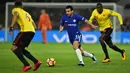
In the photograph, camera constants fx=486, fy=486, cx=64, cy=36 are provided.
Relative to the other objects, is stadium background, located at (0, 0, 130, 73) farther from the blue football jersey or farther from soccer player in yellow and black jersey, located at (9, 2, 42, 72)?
the blue football jersey

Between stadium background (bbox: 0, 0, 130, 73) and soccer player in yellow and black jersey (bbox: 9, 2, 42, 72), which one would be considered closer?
soccer player in yellow and black jersey (bbox: 9, 2, 42, 72)

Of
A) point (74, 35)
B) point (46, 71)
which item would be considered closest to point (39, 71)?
point (46, 71)

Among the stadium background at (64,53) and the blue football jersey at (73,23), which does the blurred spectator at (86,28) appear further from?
the blue football jersey at (73,23)

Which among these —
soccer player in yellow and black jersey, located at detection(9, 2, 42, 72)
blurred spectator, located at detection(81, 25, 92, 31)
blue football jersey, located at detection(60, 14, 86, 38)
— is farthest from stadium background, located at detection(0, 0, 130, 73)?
blue football jersey, located at detection(60, 14, 86, 38)

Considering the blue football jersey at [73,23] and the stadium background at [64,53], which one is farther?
the blue football jersey at [73,23]

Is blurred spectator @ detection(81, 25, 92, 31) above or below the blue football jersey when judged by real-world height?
below

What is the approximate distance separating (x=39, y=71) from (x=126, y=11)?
32.7 metres

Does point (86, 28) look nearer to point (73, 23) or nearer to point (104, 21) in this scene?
point (104, 21)

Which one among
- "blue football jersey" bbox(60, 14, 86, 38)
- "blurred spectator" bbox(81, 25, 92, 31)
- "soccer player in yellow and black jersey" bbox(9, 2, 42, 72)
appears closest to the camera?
"soccer player in yellow and black jersey" bbox(9, 2, 42, 72)

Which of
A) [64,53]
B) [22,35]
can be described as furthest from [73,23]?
[64,53]

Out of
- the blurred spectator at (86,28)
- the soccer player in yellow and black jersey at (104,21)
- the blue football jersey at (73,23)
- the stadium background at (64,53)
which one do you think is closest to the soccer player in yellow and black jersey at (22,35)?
the stadium background at (64,53)

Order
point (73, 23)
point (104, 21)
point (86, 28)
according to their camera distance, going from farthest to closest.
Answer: point (86, 28) → point (104, 21) → point (73, 23)

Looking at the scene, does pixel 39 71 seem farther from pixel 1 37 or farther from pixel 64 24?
pixel 1 37

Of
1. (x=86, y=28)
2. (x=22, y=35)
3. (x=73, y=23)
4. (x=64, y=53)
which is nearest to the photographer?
(x=22, y=35)
